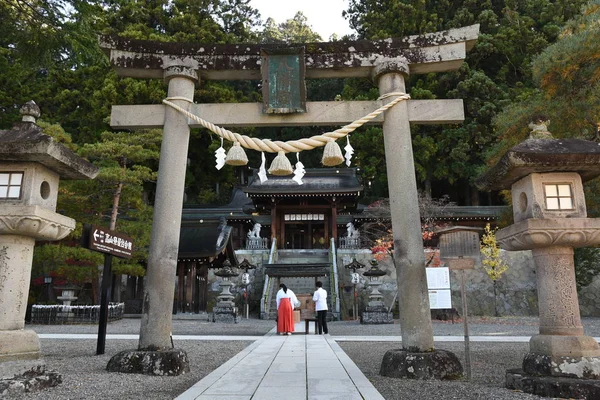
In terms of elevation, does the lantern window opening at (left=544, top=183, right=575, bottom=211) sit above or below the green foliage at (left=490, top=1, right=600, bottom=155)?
below

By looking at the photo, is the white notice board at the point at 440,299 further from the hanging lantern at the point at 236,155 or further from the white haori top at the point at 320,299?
the hanging lantern at the point at 236,155

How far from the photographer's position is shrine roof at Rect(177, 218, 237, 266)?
18.8m

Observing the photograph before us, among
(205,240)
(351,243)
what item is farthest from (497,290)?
(205,240)

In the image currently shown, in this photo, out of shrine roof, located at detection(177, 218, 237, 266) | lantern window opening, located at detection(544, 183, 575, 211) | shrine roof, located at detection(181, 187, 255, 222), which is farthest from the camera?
shrine roof, located at detection(181, 187, 255, 222)

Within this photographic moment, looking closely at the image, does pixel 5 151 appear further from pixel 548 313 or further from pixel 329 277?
pixel 329 277

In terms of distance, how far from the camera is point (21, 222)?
15.1ft

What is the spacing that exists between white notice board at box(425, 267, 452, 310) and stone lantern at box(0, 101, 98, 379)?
307 inches

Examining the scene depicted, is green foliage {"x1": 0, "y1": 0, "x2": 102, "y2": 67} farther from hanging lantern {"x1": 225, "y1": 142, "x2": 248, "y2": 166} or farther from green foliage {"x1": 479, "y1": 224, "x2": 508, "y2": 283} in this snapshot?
green foliage {"x1": 479, "y1": 224, "x2": 508, "y2": 283}

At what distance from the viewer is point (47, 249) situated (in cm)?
1369

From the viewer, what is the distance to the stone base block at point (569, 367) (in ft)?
14.7

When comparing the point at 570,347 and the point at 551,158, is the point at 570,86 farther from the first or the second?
the point at 570,347

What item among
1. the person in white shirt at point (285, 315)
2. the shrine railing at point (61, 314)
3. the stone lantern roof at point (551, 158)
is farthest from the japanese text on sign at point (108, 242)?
the shrine railing at point (61, 314)

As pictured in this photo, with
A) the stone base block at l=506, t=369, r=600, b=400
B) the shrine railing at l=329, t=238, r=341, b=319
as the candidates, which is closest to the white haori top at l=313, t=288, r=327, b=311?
the shrine railing at l=329, t=238, r=341, b=319

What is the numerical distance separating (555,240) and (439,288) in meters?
5.28
